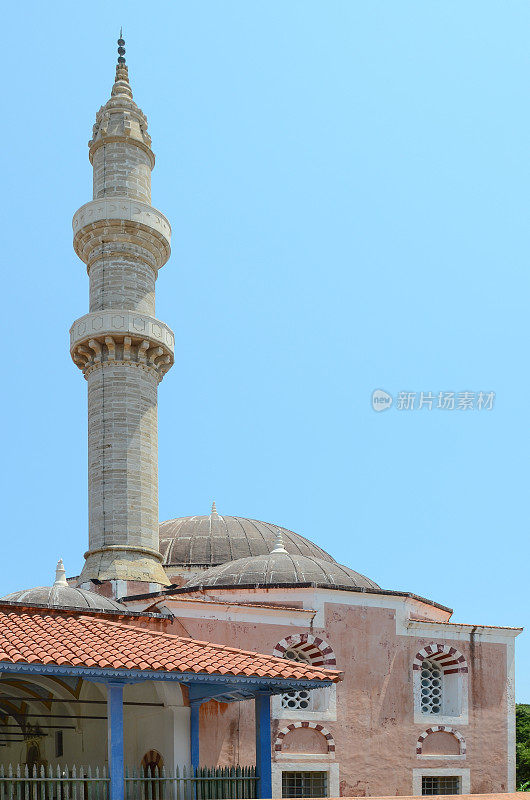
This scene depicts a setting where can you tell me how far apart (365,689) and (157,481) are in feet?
21.3

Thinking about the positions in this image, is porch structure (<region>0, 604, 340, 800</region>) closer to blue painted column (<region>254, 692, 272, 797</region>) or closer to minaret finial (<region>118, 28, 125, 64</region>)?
blue painted column (<region>254, 692, 272, 797</region>)

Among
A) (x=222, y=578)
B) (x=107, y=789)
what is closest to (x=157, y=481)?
(x=222, y=578)

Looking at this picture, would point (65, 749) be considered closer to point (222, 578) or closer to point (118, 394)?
point (222, 578)

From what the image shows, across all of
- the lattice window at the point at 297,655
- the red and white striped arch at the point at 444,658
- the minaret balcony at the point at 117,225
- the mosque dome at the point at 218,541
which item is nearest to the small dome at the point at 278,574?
the lattice window at the point at 297,655

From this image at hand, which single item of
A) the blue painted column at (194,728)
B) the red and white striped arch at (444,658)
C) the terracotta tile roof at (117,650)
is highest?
the terracotta tile roof at (117,650)

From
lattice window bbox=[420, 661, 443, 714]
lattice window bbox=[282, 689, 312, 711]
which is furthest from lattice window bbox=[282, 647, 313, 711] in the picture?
lattice window bbox=[420, 661, 443, 714]

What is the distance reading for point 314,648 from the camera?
1647cm

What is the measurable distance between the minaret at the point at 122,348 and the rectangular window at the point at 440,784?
621cm

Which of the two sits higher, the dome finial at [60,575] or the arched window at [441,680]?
the dome finial at [60,575]

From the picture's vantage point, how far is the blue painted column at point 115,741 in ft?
37.4

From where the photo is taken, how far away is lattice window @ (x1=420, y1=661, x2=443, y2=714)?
17.5 metres

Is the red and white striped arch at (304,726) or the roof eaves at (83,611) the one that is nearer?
the roof eaves at (83,611)

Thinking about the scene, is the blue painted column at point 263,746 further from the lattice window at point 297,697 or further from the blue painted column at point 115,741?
the lattice window at point 297,697

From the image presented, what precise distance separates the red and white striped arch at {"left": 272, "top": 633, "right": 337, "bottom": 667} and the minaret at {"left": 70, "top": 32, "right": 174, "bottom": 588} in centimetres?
424
